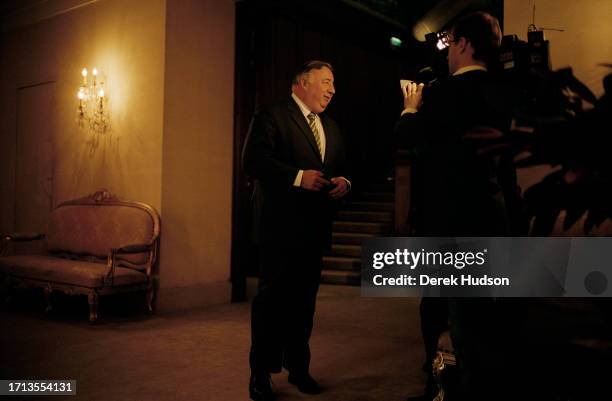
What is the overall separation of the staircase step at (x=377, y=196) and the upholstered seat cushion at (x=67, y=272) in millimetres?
5271

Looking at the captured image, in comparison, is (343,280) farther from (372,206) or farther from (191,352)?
(191,352)

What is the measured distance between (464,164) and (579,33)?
4.31ft

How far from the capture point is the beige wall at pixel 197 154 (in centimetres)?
450

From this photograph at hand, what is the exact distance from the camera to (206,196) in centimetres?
479

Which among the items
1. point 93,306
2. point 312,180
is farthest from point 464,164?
point 93,306

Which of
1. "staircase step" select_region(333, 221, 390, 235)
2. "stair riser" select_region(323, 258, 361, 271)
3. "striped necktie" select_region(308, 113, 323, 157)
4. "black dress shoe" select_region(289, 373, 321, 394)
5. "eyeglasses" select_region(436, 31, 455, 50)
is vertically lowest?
"stair riser" select_region(323, 258, 361, 271)

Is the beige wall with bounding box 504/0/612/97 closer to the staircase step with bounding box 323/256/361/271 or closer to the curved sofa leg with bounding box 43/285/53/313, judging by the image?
the curved sofa leg with bounding box 43/285/53/313

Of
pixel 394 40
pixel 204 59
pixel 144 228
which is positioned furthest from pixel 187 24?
pixel 394 40

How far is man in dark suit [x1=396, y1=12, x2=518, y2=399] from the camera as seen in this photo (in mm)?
1349

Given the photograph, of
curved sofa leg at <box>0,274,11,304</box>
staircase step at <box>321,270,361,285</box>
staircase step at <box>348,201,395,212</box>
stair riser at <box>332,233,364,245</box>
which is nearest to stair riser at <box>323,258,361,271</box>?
staircase step at <box>321,270,361,285</box>

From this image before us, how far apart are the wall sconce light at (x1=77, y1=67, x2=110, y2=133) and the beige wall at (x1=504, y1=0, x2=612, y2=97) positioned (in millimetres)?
3821

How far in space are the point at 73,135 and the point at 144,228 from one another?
66.1 inches

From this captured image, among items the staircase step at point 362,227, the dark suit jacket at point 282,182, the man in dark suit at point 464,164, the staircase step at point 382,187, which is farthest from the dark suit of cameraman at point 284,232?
the staircase step at point 382,187

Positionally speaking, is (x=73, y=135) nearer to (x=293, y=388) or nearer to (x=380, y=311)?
(x=380, y=311)
